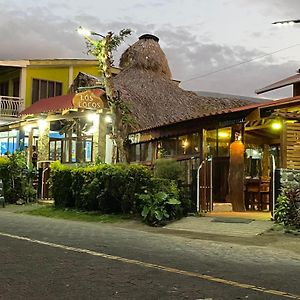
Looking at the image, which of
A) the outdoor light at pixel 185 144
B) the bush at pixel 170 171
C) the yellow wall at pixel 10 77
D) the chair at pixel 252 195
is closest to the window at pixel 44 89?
the yellow wall at pixel 10 77

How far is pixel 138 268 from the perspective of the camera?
690 cm

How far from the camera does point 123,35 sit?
744 inches

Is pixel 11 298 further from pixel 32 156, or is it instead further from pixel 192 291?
pixel 32 156

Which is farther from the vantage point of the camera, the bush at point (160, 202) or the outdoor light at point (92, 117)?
the outdoor light at point (92, 117)

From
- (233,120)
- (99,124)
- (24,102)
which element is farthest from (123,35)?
(24,102)

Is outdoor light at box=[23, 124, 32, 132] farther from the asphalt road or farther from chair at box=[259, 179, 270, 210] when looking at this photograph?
the asphalt road

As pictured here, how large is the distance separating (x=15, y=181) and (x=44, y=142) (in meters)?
4.42

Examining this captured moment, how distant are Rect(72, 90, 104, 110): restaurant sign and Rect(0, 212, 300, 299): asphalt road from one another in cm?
1070

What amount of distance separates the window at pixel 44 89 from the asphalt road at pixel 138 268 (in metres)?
19.2

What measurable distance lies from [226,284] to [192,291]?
1.99ft

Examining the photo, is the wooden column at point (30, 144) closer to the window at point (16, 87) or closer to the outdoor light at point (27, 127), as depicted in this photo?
the outdoor light at point (27, 127)

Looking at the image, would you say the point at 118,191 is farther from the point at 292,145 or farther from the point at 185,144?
the point at 292,145

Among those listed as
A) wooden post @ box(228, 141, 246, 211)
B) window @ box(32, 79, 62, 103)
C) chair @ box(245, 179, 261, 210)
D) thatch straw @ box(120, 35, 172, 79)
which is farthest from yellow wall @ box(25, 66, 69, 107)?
chair @ box(245, 179, 261, 210)

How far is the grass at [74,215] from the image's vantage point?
14600mm
